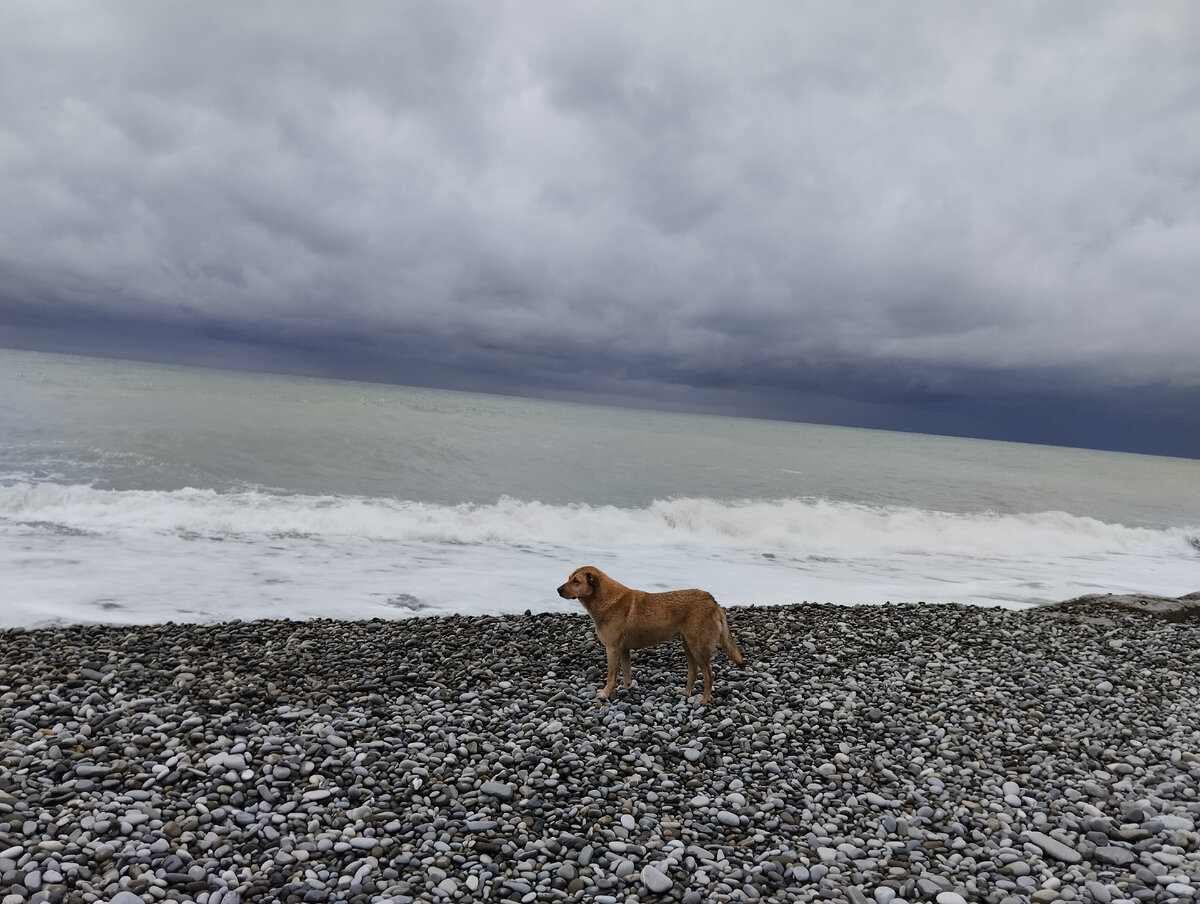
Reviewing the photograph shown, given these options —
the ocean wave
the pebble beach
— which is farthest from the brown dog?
the ocean wave

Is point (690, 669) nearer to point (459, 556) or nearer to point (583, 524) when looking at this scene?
point (459, 556)

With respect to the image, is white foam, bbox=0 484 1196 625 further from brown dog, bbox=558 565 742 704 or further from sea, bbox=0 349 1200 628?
brown dog, bbox=558 565 742 704

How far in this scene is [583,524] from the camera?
63.2 ft

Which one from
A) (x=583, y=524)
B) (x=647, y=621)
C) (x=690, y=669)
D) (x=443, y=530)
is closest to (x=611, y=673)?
(x=647, y=621)

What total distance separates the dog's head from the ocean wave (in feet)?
32.7

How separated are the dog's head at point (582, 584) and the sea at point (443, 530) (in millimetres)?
3948

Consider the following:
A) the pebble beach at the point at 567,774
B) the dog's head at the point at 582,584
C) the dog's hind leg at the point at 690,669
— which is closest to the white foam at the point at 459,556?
the pebble beach at the point at 567,774

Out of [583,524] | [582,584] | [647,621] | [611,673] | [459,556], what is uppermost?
[582,584]

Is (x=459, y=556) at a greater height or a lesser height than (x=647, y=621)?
lesser

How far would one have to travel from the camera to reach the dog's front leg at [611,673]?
21.1 ft

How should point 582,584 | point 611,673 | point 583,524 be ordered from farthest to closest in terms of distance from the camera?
point 583,524 → point 582,584 → point 611,673

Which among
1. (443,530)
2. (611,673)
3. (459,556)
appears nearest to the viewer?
(611,673)

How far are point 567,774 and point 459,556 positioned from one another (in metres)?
9.74

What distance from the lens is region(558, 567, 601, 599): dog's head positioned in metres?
6.61
